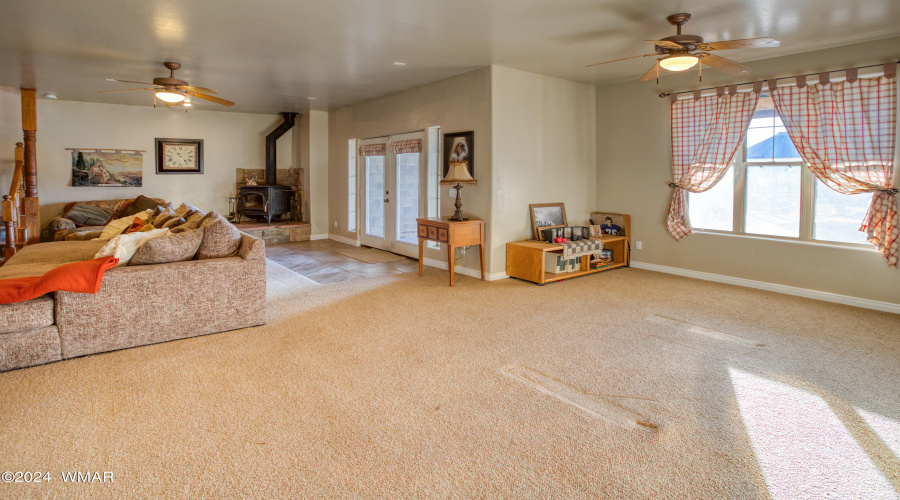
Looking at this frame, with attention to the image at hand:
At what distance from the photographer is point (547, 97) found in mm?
6348

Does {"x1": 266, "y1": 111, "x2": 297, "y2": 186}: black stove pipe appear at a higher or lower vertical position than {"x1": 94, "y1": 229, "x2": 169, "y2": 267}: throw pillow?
higher

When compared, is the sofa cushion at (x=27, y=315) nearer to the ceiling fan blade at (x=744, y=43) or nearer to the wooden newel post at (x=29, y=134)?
the ceiling fan blade at (x=744, y=43)

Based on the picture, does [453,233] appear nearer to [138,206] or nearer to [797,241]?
[797,241]

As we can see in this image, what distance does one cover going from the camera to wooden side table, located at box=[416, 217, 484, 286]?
5.59 meters

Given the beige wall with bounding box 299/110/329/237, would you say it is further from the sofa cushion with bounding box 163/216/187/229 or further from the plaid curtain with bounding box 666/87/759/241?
the plaid curtain with bounding box 666/87/759/241

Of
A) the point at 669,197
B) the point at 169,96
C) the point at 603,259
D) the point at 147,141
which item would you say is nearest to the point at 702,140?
the point at 669,197

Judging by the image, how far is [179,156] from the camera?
9039 millimetres

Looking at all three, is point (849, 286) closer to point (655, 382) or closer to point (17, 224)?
point (655, 382)

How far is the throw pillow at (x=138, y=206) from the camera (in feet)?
26.8

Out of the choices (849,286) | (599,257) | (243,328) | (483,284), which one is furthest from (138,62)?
(849,286)

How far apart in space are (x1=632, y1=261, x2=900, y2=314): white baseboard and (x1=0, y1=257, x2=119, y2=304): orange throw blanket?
230 inches

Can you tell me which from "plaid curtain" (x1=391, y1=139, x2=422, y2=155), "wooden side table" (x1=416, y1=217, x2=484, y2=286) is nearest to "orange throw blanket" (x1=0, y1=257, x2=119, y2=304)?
"wooden side table" (x1=416, y1=217, x2=484, y2=286)

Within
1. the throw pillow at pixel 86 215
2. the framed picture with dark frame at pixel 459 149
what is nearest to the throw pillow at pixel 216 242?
the framed picture with dark frame at pixel 459 149

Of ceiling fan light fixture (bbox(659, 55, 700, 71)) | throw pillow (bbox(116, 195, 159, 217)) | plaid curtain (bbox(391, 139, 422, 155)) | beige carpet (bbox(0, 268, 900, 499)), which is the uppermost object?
ceiling fan light fixture (bbox(659, 55, 700, 71))
